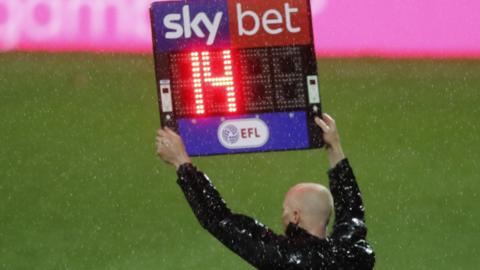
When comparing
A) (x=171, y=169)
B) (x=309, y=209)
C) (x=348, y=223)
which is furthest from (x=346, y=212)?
(x=171, y=169)

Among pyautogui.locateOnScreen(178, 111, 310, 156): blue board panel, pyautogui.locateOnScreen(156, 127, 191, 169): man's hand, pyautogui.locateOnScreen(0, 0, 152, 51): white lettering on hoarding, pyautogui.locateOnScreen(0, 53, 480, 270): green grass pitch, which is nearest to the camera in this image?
pyautogui.locateOnScreen(156, 127, 191, 169): man's hand

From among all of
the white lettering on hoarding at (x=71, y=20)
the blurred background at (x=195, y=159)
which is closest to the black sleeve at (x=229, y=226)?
the blurred background at (x=195, y=159)

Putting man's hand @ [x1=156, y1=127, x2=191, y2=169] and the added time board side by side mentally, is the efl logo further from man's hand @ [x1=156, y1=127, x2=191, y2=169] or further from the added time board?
man's hand @ [x1=156, y1=127, x2=191, y2=169]

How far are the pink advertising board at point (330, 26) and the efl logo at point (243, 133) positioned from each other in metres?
4.12

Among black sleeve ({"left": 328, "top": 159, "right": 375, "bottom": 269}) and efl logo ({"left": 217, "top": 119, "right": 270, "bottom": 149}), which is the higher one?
efl logo ({"left": 217, "top": 119, "right": 270, "bottom": 149})

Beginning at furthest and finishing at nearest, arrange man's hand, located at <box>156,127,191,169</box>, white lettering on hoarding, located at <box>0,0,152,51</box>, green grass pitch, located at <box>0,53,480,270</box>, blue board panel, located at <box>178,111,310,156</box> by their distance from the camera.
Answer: white lettering on hoarding, located at <box>0,0,152,51</box> < green grass pitch, located at <box>0,53,480,270</box> < blue board panel, located at <box>178,111,310,156</box> < man's hand, located at <box>156,127,191,169</box>

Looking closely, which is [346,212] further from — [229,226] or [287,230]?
[229,226]

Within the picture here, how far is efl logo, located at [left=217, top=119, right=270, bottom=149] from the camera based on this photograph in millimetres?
4906

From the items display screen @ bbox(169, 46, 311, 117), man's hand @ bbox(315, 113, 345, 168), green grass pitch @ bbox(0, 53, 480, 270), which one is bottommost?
green grass pitch @ bbox(0, 53, 480, 270)

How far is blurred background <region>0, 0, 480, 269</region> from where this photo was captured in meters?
8.47

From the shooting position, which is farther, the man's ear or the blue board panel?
the blue board panel

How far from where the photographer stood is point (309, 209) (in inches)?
166

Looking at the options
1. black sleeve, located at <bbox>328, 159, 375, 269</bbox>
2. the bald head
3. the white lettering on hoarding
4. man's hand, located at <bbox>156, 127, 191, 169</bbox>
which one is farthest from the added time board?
the white lettering on hoarding

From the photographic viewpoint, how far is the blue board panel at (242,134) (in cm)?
489
